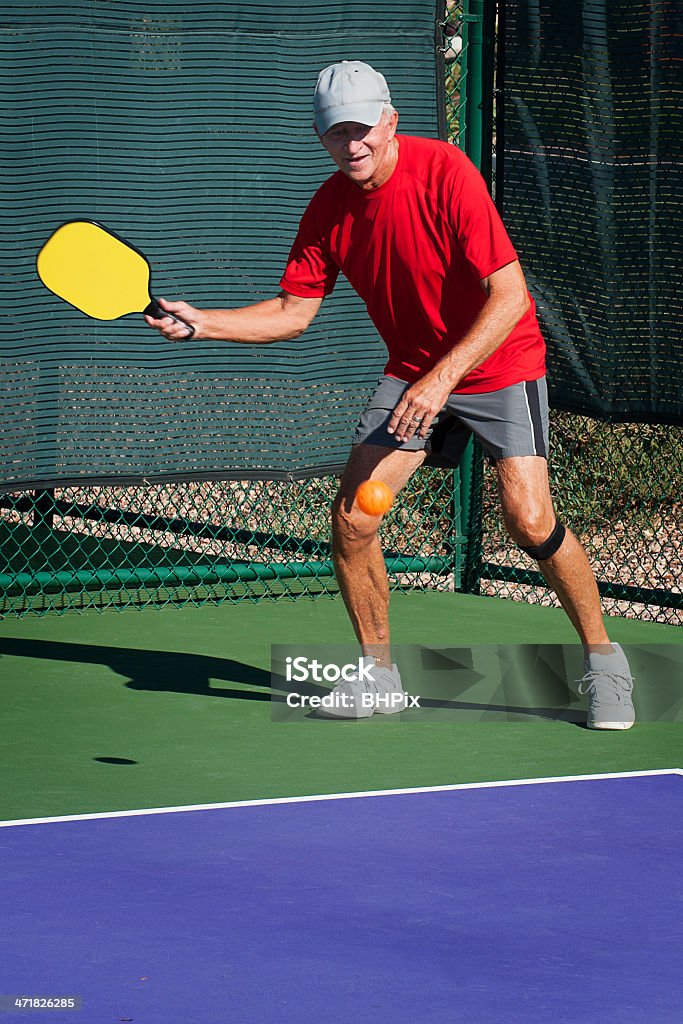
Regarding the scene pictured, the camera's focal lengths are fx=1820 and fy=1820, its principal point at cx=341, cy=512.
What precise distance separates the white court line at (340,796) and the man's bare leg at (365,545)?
0.92 metres

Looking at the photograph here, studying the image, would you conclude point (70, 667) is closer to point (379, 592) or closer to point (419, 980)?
point (379, 592)

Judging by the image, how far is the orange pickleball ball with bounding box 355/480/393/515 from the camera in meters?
5.10

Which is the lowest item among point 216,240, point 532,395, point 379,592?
point 379,592

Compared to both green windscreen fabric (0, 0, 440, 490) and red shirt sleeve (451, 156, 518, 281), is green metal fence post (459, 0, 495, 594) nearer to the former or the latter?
green windscreen fabric (0, 0, 440, 490)

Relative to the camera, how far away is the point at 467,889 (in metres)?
3.92

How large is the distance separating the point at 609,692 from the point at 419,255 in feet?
4.76

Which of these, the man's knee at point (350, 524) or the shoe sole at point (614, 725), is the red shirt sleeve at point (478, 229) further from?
the shoe sole at point (614, 725)

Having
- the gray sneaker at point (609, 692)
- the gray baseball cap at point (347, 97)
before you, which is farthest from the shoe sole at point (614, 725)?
the gray baseball cap at point (347, 97)

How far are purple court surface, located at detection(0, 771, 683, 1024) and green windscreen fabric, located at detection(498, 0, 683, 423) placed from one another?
2777 millimetres

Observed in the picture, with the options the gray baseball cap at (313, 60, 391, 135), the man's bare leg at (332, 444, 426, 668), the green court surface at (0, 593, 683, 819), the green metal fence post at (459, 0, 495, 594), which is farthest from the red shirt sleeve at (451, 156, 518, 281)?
the green metal fence post at (459, 0, 495, 594)

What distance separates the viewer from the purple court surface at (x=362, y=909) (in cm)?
324

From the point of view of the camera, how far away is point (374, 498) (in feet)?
16.7

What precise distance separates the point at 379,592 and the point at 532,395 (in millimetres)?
777

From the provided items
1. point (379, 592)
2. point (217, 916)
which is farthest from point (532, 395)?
point (217, 916)
